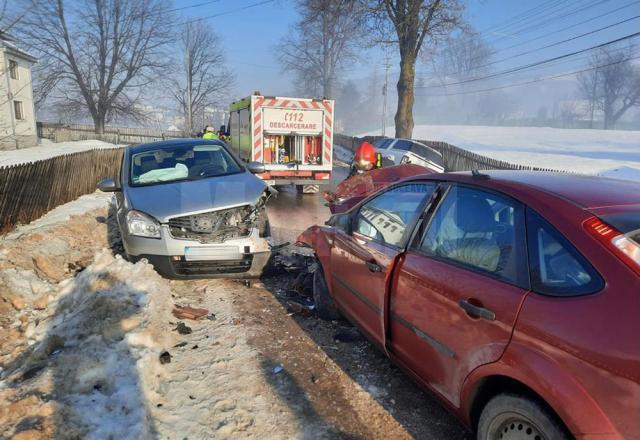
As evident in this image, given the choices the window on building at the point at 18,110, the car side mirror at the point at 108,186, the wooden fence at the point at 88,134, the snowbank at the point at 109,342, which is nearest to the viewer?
the snowbank at the point at 109,342

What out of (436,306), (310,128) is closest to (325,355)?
(436,306)

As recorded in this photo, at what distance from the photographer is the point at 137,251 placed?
4.99 metres

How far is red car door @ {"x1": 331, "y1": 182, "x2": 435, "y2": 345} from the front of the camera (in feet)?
10.5

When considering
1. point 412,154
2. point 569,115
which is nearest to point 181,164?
point 412,154

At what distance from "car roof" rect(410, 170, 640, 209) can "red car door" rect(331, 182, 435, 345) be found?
16.5 inches

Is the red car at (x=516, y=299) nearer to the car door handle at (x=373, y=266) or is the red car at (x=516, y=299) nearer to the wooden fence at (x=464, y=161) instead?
the car door handle at (x=373, y=266)

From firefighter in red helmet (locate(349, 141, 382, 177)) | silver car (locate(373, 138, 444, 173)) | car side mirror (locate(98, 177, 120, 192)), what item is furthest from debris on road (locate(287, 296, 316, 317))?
silver car (locate(373, 138, 444, 173))

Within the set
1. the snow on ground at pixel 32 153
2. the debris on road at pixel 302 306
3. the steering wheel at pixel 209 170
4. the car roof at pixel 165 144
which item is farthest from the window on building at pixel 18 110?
the debris on road at pixel 302 306

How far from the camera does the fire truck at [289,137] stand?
11.8m

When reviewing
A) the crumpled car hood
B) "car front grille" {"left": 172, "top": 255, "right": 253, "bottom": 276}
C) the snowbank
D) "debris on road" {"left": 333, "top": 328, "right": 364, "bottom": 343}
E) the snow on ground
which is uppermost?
the crumpled car hood

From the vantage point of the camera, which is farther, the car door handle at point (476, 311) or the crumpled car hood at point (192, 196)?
the crumpled car hood at point (192, 196)

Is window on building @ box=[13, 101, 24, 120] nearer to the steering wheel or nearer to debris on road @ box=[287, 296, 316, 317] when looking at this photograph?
the steering wheel

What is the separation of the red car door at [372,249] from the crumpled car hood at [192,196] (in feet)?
5.53

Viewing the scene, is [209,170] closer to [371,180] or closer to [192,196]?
[192,196]
